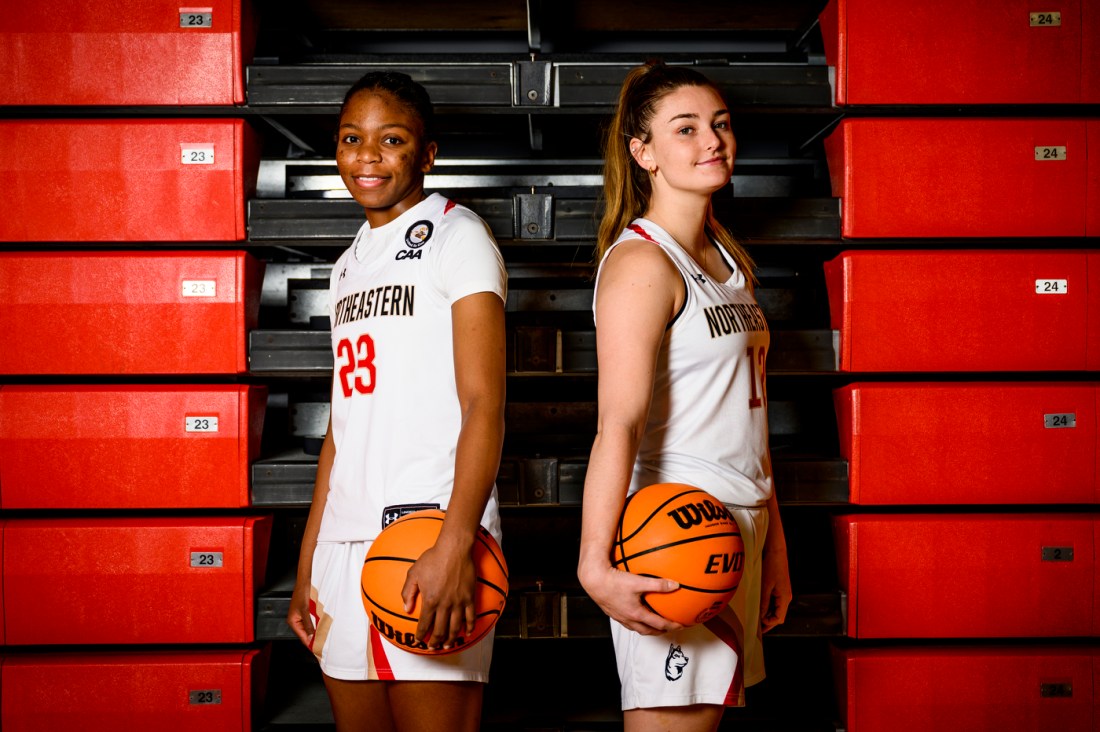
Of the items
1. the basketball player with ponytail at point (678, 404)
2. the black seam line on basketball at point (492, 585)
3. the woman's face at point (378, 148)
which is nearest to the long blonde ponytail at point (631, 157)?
the basketball player with ponytail at point (678, 404)

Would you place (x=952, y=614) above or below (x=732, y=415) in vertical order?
below

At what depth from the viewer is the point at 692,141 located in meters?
1.38

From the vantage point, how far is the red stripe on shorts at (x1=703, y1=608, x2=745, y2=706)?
51.3 inches

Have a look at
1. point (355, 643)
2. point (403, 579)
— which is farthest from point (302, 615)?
point (403, 579)

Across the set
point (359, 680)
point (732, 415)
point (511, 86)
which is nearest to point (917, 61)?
point (511, 86)

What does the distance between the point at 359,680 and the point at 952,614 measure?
1.50 meters

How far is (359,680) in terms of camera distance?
1399 mm

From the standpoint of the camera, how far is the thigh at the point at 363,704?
1.41 m

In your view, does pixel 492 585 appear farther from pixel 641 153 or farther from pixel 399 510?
pixel 641 153

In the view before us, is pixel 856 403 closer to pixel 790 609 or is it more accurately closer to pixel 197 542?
pixel 790 609

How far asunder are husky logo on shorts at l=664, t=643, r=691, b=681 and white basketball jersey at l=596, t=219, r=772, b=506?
0.27 m

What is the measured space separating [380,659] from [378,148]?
3.18 feet

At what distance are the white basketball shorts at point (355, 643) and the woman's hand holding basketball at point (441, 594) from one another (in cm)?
17

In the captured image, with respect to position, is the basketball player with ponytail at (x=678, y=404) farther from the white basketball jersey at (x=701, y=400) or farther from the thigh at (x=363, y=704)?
the thigh at (x=363, y=704)
